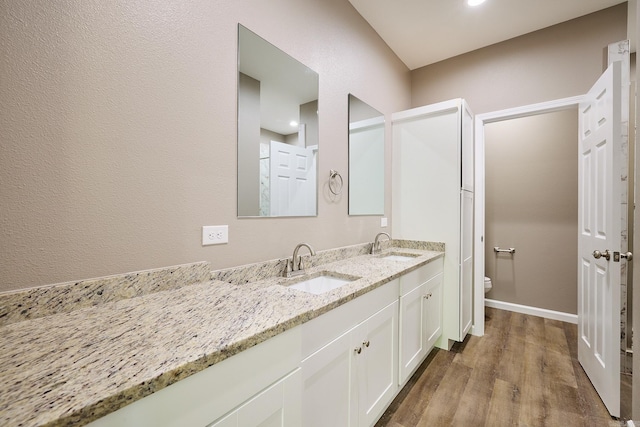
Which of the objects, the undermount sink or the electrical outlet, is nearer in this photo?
the electrical outlet

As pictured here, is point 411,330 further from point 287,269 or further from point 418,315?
point 287,269

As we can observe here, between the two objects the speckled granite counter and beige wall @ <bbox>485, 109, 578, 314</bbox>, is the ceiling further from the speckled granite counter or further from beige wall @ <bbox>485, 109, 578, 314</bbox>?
the speckled granite counter

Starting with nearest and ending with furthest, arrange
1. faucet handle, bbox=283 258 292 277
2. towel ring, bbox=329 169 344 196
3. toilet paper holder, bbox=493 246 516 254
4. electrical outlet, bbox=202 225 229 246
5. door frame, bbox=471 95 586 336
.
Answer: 1. electrical outlet, bbox=202 225 229 246
2. faucet handle, bbox=283 258 292 277
3. towel ring, bbox=329 169 344 196
4. door frame, bbox=471 95 586 336
5. toilet paper holder, bbox=493 246 516 254

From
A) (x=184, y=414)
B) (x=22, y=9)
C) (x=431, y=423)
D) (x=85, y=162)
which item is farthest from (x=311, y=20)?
(x=431, y=423)

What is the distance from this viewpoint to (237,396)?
71 cm

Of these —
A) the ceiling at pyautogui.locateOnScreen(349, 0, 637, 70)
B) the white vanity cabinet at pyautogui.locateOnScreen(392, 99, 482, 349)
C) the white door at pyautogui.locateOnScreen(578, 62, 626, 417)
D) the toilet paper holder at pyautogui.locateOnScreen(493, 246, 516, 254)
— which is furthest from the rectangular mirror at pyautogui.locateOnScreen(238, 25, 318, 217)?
the toilet paper holder at pyautogui.locateOnScreen(493, 246, 516, 254)

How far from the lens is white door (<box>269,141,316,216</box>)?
1574 millimetres

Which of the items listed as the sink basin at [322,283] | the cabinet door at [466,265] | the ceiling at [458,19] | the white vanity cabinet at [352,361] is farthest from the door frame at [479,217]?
the sink basin at [322,283]

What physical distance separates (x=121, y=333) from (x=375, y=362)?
1181 mm

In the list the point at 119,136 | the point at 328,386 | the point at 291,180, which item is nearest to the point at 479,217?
the point at 291,180

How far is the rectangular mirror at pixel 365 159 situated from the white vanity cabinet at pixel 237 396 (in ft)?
4.83

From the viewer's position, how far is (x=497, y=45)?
2719 millimetres

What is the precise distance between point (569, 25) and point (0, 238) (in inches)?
154

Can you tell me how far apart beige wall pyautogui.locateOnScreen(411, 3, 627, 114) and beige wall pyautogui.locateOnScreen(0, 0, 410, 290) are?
7.20 feet
